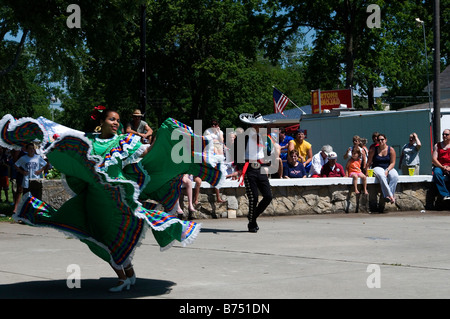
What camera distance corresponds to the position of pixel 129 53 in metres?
50.1

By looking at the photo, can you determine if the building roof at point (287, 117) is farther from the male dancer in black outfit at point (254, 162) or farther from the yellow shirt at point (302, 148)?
the male dancer in black outfit at point (254, 162)

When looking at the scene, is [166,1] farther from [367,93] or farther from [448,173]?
[448,173]

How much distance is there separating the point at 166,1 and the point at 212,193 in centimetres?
3816

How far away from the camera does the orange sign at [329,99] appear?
33.8 metres

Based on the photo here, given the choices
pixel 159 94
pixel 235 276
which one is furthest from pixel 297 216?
pixel 159 94

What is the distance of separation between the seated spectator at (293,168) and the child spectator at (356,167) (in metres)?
1.03

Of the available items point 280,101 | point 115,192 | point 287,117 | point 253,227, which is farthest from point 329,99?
point 115,192

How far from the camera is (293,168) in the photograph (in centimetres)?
1620

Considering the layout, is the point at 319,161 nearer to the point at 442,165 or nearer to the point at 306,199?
the point at 306,199

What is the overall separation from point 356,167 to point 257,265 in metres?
8.41

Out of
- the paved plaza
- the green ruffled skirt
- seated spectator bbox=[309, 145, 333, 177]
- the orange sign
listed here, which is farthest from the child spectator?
the orange sign

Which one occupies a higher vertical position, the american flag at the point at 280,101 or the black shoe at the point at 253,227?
the american flag at the point at 280,101

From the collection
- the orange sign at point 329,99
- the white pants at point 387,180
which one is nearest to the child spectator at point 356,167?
the white pants at point 387,180

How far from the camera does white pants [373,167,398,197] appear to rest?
15586mm
